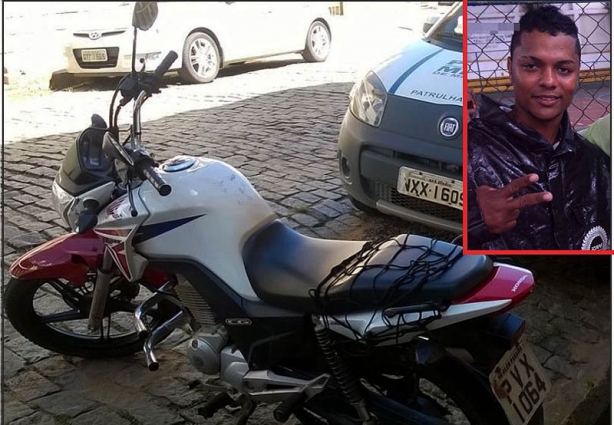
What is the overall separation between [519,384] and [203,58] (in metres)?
6.72

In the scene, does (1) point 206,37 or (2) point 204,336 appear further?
(1) point 206,37

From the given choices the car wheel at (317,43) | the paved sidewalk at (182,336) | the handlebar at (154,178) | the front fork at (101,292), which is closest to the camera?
the handlebar at (154,178)

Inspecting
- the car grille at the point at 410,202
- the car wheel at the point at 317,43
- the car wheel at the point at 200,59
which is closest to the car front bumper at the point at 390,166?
A: the car grille at the point at 410,202

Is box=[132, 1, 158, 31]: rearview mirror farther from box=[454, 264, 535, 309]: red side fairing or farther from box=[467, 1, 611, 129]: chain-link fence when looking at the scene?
box=[454, 264, 535, 309]: red side fairing

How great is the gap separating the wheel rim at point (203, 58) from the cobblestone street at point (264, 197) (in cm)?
20

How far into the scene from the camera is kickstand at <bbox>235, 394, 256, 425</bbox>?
2.33m

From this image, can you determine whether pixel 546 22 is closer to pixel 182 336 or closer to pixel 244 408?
pixel 244 408

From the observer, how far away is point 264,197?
4.58 m

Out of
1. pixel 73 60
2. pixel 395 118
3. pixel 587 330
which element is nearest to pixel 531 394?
pixel 587 330

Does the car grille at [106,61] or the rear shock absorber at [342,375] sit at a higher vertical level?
the car grille at [106,61]

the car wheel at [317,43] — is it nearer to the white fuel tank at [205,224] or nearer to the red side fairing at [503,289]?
the white fuel tank at [205,224]

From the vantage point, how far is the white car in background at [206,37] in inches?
276

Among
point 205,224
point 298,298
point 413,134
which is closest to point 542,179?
point 298,298

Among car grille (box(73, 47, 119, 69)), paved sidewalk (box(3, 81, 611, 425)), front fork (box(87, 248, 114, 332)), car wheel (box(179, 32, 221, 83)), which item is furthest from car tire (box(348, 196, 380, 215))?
car wheel (box(179, 32, 221, 83))
